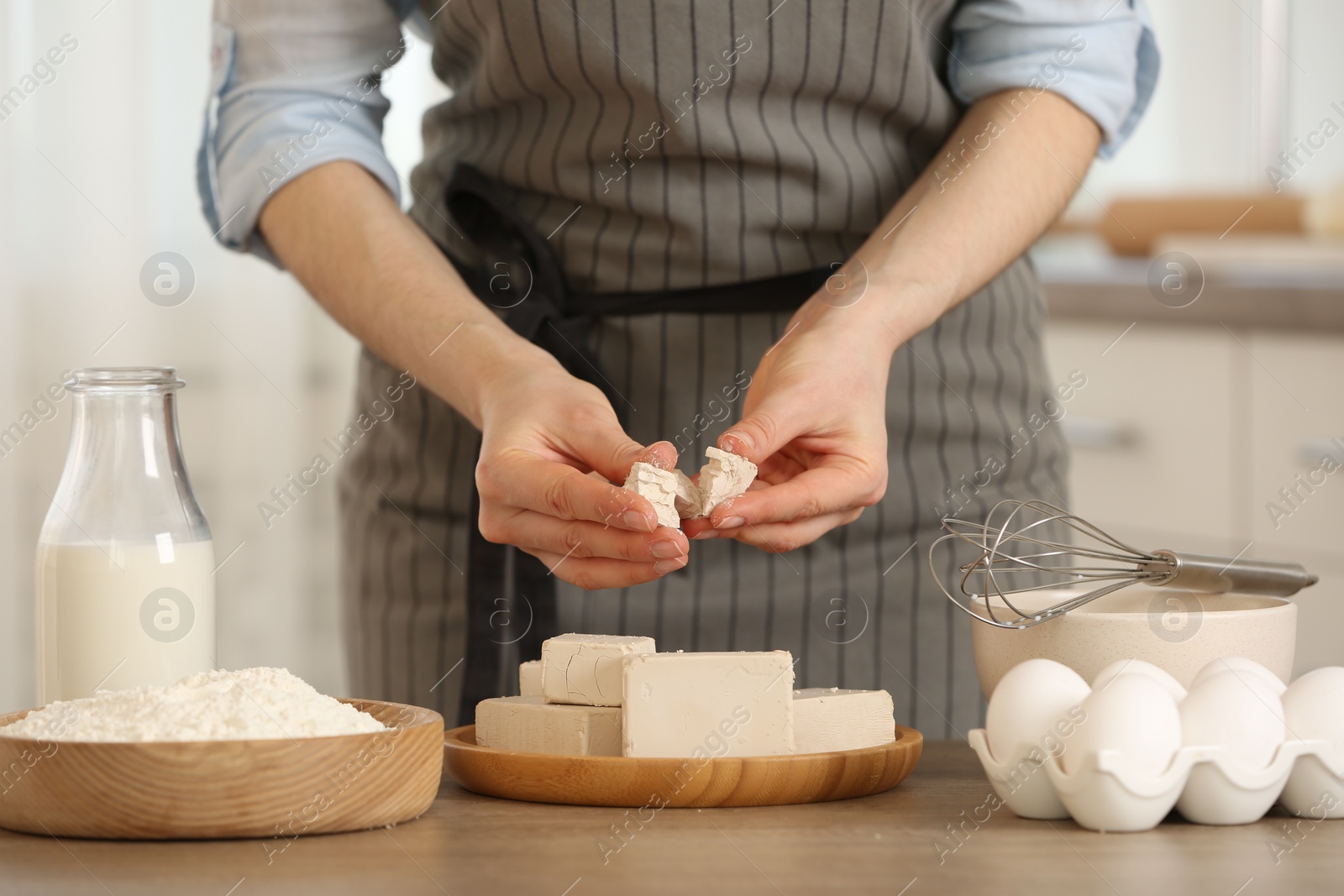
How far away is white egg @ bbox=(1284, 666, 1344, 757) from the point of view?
50 centimetres

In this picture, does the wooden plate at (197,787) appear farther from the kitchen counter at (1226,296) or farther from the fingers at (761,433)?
the kitchen counter at (1226,296)

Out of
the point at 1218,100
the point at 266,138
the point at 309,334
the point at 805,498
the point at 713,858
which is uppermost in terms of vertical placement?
the point at 1218,100

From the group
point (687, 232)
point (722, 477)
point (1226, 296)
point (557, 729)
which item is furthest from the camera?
point (1226, 296)

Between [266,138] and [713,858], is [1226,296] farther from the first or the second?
[713,858]

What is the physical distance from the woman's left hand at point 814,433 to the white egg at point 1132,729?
20 cm

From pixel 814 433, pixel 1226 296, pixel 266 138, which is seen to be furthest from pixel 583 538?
pixel 1226 296

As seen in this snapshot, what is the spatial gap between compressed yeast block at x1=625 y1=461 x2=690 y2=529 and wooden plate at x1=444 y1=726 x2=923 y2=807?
0.14 metres

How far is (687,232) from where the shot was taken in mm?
889

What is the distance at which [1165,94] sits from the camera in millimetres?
2441

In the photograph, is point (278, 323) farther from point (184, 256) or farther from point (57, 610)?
point (57, 610)

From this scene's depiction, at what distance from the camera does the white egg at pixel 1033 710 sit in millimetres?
509

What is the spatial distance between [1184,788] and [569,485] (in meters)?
0.29

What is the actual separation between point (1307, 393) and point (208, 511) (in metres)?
1.39

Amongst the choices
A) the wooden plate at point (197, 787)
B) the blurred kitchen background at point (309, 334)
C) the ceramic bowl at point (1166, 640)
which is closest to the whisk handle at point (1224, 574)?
the ceramic bowl at point (1166, 640)
